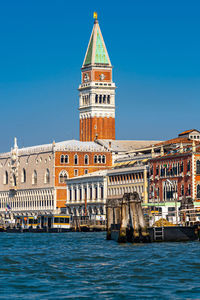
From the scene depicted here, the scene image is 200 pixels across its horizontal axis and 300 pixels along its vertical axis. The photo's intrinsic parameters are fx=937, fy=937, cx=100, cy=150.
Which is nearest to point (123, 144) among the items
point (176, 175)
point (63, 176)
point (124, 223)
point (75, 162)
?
point (75, 162)

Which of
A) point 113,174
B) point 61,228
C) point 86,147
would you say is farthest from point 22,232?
point 86,147

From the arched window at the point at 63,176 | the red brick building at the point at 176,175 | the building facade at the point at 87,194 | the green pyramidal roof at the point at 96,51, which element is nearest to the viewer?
the red brick building at the point at 176,175

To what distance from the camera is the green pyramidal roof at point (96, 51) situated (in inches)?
7347

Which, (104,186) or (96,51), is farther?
(96,51)

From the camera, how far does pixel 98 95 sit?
19000 cm

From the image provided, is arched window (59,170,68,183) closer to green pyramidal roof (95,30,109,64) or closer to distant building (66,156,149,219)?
distant building (66,156,149,219)

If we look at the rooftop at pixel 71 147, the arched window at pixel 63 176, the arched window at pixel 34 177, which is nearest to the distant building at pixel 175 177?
the arched window at pixel 63 176

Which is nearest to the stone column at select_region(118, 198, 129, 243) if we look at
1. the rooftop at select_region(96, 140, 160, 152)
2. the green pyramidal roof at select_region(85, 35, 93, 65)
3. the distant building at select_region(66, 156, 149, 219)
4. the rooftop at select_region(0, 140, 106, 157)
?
the distant building at select_region(66, 156, 149, 219)

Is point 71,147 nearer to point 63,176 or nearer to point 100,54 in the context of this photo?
point 63,176

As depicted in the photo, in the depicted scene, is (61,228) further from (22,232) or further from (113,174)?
(113,174)

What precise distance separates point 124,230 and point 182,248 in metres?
9.64

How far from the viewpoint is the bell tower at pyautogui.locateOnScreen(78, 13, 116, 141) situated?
188 m

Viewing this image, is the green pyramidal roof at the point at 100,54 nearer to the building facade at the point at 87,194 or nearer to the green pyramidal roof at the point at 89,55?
the green pyramidal roof at the point at 89,55

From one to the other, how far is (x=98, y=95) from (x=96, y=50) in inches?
359
